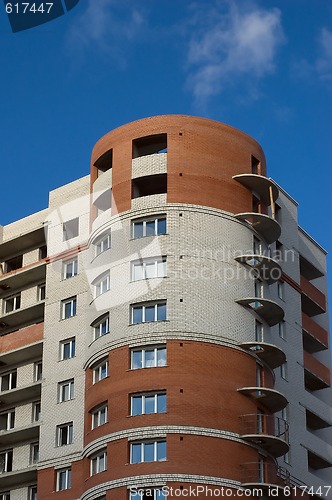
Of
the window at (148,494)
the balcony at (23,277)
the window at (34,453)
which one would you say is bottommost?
the window at (148,494)

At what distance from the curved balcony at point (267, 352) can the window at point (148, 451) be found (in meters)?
7.05

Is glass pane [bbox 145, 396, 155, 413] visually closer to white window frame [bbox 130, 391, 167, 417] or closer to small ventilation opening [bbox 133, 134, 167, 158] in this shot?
white window frame [bbox 130, 391, 167, 417]

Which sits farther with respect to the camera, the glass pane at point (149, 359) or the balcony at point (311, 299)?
the balcony at point (311, 299)

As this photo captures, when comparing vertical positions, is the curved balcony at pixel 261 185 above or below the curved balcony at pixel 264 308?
above

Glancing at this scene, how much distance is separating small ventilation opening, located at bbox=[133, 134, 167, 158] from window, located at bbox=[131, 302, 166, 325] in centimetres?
941

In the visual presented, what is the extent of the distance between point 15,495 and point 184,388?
15.2 metres

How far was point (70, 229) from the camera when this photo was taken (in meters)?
68.1

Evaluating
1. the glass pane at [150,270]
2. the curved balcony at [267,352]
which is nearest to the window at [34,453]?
the glass pane at [150,270]

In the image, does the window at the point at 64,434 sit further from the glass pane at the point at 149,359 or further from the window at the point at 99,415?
the glass pane at the point at 149,359

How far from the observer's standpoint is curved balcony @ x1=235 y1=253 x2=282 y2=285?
5975 centimetres

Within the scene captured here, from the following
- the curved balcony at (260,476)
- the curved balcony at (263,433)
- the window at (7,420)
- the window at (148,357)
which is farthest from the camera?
the window at (7,420)

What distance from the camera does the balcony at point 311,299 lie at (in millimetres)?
71500

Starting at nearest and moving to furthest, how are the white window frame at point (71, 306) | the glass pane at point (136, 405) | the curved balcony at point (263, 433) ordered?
1. the curved balcony at point (263, 433)
2. the glass pane at point (136, 405)
3. the white window frame at point (71, 306)

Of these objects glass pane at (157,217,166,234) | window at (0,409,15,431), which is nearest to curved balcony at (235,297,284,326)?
glass pane at (157,217,166,234)
